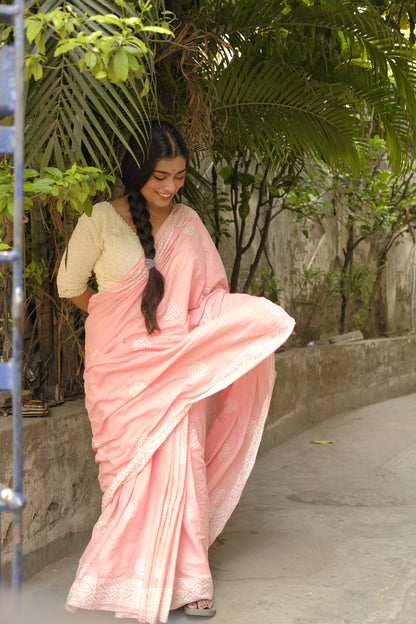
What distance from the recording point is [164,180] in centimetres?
280

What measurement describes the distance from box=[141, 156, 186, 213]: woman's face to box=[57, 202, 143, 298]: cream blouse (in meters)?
0.14

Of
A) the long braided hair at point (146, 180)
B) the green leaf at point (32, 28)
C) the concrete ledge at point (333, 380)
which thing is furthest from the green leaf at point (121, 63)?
the concrete ledge at point (333, 380)

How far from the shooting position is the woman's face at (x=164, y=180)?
279 centimetres

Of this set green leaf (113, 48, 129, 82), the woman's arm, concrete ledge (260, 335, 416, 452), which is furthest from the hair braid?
concrete ledge (260, 335, 416, 452)

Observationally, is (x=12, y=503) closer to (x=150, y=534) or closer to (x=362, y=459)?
(x=150, y=534)

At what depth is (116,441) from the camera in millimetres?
2715

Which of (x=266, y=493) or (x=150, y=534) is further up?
(x=150, y=534)

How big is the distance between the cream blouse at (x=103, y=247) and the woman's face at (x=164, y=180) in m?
0.14

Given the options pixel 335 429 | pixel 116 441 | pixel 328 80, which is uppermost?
pixel 328 80

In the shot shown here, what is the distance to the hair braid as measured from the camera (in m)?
2.76

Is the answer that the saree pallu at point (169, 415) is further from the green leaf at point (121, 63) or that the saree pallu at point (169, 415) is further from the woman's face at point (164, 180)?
the green leaf at point (121, 63)

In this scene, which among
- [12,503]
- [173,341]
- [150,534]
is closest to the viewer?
[12,503]

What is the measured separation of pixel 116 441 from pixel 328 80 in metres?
2.30

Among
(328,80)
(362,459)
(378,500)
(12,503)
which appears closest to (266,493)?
(378,500)
